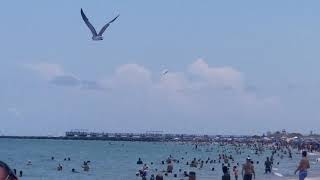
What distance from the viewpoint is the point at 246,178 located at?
22969 millimetres

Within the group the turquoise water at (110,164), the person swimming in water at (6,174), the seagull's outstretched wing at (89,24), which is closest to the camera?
the person swimming in water at (6,174)

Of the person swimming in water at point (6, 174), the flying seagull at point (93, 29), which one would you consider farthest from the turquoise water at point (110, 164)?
the person swimming in water at point (6, 174)

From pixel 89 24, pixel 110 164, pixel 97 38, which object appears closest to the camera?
pixel 97 38

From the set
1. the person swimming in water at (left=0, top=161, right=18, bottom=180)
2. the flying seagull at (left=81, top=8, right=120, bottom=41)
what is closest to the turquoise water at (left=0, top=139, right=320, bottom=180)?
the flying seagull at (left=81, top=8, right=120, bottom=41)

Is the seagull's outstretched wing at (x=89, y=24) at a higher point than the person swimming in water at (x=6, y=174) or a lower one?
higher

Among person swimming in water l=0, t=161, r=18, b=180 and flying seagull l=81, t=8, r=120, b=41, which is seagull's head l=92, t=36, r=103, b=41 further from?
person swimming in water l=0, t=161, r=18, b=180

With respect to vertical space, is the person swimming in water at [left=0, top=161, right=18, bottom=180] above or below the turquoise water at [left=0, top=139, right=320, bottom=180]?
below

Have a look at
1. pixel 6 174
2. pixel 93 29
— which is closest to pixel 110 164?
pixel 93 29

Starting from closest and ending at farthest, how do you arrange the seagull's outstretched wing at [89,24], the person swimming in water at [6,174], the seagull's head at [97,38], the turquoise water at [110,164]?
the person swimming in water at [6,174] → the seagull's head at [97,38] → the seagull's outstretched wing at [89,24] → the turquoise water at [110,164]

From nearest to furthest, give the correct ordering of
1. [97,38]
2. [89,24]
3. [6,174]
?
[6,174], [97,38], [89,24]

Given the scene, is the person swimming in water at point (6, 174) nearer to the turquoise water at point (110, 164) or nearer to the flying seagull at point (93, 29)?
the flying seagull at point (93, 29)

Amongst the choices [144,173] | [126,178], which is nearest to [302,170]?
[144,173]

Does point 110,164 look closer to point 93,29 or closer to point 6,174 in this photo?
point 93,29

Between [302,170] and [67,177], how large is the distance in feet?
96.6
